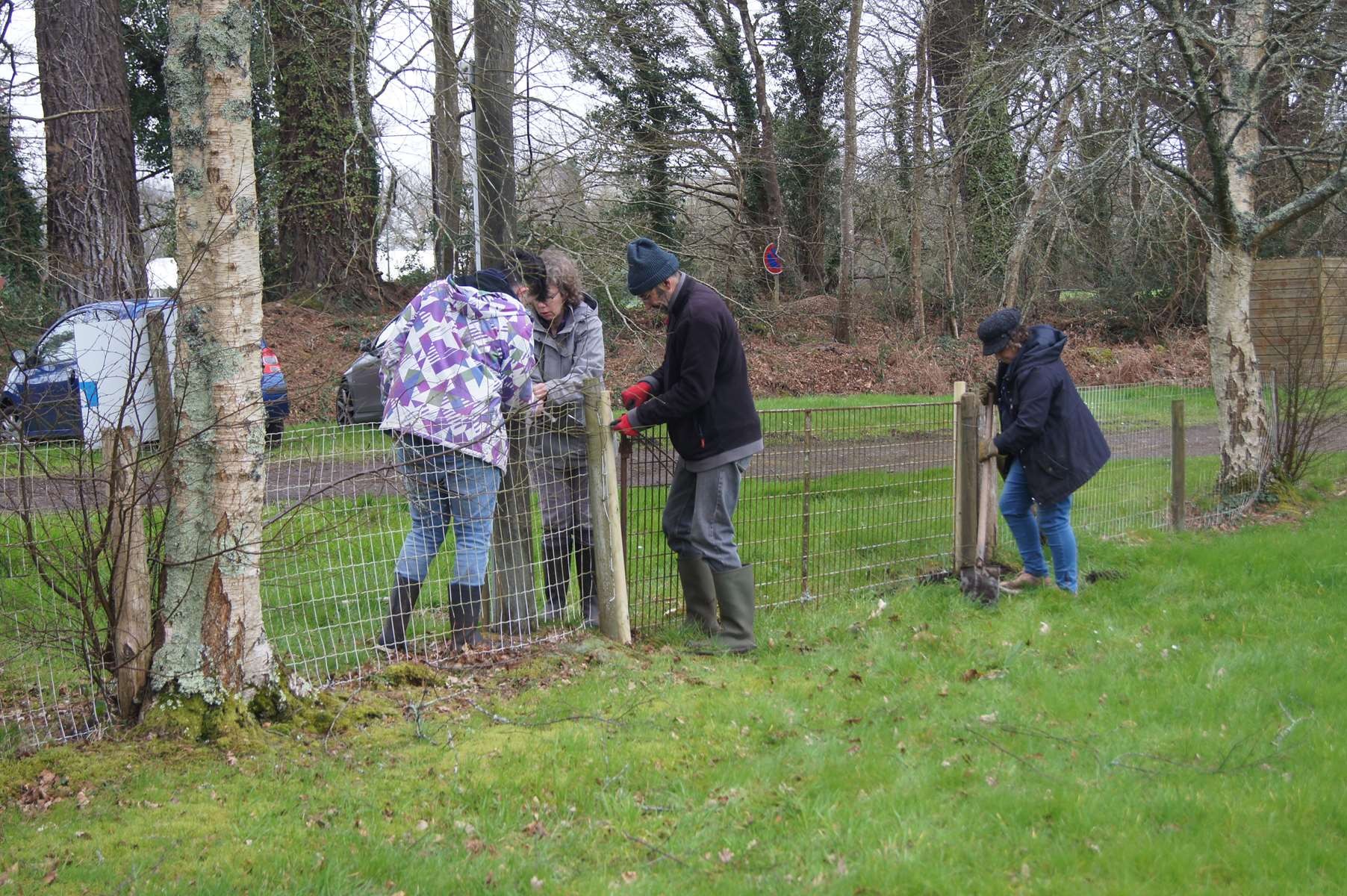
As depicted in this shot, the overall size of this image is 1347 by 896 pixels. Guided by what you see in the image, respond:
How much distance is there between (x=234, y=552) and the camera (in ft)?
13.3

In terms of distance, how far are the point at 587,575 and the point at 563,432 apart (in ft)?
2.64

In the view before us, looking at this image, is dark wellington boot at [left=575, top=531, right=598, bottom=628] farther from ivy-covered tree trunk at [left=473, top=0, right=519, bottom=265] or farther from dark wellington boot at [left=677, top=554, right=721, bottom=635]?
ivy-covered tree trunk at [left=473, top=0, right=519, bottom=265]

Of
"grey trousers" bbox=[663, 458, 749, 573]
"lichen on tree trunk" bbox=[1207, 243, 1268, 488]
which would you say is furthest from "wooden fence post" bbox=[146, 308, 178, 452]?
"lichen on tree trunk" bbox=[1207, 243, 1268, 488]

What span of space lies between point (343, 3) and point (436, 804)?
5.65 metres

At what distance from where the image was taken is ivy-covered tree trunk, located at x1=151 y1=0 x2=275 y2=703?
3.93 m

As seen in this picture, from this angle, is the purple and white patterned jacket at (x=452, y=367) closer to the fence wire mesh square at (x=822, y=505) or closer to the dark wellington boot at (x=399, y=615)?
the dark wellington boot at (x=399, y=615)

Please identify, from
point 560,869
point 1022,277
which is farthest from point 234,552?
point 1022,277

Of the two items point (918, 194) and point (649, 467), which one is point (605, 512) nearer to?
point (649, 467)

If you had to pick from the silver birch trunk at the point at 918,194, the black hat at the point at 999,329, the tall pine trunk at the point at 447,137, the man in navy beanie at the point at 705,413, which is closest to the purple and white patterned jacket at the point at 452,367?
the man in navy beanie at the point at 705,413

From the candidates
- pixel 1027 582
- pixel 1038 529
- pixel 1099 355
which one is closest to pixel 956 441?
pixel 1038 529

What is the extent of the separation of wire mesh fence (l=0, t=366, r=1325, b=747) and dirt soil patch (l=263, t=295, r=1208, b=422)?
21.5 ft

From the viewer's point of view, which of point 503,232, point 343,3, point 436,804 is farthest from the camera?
point 503,232

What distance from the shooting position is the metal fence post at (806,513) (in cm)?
622

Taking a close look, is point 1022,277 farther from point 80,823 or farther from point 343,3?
point 80,823
